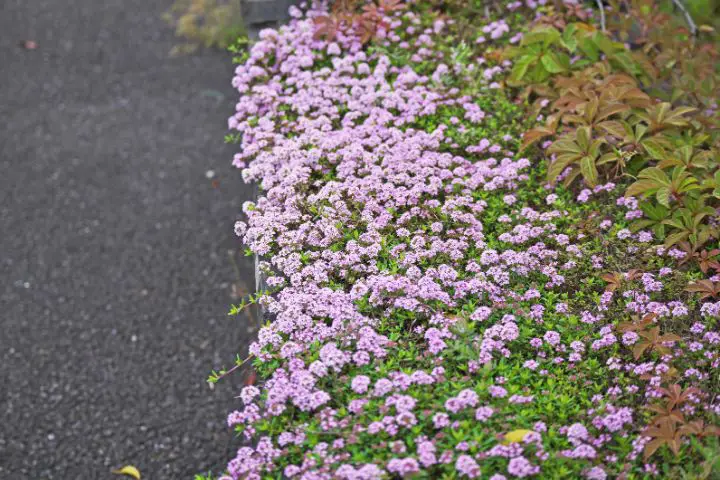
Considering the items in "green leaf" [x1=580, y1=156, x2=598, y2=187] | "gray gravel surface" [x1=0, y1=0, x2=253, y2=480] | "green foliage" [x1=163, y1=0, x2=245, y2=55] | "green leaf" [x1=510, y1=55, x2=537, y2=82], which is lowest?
"gray gravel surface" [x1=0, y1=0, x2=253, y2=480]

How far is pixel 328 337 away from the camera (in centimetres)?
228

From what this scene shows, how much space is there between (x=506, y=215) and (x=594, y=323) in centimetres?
55

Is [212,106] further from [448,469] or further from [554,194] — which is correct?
[448,469]

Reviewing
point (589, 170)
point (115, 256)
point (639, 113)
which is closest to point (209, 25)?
point (115, 256)

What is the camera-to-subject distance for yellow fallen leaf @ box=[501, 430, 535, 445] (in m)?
1.92

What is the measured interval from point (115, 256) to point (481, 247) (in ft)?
8.63

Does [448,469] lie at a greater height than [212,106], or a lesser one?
greater

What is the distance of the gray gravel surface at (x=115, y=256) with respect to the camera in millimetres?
3516

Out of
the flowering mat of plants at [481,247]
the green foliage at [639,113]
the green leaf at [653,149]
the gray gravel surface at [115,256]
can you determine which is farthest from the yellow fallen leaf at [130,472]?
the green leaf at [653,149]

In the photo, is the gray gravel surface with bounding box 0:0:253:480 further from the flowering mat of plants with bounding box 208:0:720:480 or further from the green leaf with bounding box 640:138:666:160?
the green leaf with bounding box 640:138:666:160

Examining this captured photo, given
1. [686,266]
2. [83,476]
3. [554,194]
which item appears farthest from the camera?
[83,476]

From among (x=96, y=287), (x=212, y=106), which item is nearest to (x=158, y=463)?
(x=96, y=287)

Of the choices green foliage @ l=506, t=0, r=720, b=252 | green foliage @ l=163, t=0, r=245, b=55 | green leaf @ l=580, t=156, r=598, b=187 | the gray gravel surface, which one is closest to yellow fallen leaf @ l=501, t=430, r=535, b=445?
green foliage @ l=506, t=0, r=720, b=252

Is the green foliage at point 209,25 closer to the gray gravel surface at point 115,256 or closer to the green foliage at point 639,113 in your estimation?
the gray gravel surface at point 115,256
